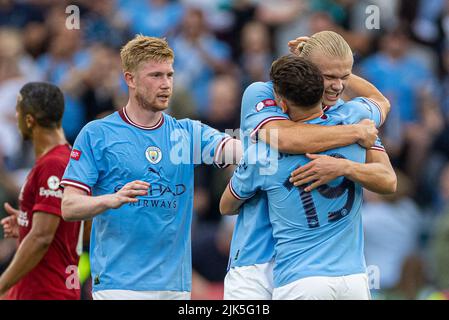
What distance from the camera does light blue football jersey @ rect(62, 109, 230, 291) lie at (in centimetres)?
613

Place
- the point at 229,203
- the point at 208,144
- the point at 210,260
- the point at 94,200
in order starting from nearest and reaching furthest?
the point at 94,200
the point at 229,203
the point at 208,144
the point at 210,260

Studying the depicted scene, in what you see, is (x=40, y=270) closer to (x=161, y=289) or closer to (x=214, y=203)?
(x=161, y=289)

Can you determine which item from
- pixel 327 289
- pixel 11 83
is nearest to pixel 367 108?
pixel 327 289

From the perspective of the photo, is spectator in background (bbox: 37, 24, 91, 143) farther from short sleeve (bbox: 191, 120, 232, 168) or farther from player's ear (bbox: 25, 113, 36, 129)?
short sleeve (bbox: 191, 120, 232, 168)

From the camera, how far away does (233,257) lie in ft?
19.5

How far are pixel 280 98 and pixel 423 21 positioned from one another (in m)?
7.22

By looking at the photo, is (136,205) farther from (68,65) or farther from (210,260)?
(68,65)

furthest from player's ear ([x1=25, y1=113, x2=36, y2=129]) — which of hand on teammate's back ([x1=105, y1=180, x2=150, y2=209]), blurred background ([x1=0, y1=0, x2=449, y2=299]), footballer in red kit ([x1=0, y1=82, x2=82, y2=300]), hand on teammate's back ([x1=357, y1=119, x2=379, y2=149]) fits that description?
blurred background ([x1=0, y1=0, x2=449, y2=299])

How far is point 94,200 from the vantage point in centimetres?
→ 576

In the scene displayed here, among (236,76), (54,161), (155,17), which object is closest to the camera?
(54,161)

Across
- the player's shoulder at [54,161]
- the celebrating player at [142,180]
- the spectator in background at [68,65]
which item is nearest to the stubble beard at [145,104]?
the celebrating player at [142,180]

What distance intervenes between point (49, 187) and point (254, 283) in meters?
1.88

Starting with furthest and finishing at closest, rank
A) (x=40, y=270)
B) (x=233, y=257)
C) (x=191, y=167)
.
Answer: (x=40, y=270) → (x=191, y=167) → (x=233, y=257)
